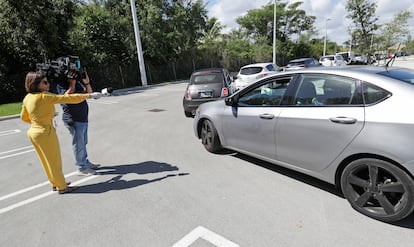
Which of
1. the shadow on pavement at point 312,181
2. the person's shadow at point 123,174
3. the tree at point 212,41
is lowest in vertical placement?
the shadow on pavement at point 312,181

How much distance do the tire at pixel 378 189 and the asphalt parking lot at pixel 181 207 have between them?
0.13 metres

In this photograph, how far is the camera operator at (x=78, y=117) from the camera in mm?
3898

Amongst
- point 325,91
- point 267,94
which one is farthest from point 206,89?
point 325,91

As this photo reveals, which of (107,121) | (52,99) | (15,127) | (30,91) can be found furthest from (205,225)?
(15,127)

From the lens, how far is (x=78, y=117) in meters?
4.00

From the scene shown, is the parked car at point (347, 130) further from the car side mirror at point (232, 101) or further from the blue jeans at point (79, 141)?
the blue jeans at point (79, 141)

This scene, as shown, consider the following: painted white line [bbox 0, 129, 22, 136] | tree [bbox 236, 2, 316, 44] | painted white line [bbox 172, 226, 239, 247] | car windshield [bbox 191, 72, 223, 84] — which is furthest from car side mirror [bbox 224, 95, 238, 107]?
tree [bbox 236, 2, 316, 44]

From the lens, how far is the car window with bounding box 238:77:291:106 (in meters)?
3.50

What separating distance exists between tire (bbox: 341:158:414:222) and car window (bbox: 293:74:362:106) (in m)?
0.69

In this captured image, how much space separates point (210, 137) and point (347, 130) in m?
2.61

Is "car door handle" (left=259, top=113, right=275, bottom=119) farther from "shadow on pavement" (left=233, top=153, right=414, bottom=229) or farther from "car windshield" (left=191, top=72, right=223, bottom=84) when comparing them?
"car windshield" (left=191, top=72, right=223, bottom=84)

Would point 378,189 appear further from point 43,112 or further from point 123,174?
point 43,112

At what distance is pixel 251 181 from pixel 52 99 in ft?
9.63

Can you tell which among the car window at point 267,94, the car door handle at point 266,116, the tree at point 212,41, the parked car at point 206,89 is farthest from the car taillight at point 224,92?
the tree at point 212,41
